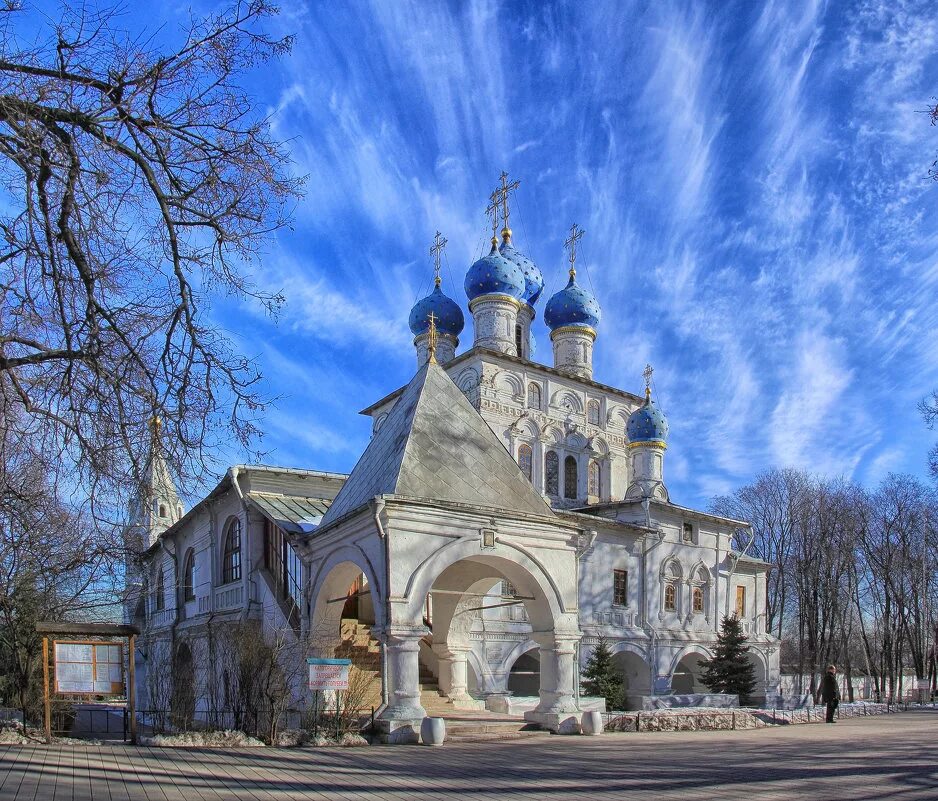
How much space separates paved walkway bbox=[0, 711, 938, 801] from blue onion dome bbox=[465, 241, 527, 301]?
75.2ft

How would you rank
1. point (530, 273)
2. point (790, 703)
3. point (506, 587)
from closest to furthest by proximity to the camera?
point (790, 703) < point (506, 587) < point (530, 273)

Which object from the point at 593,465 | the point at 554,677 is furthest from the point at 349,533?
the point at 593,465

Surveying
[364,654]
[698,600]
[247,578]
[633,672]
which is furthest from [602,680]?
[364,654]

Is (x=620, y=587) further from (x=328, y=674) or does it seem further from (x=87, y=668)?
(x=87, y=668)

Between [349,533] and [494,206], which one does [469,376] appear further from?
[349,533]

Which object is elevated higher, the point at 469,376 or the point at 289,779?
the point at 469,376

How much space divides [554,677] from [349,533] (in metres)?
3.37

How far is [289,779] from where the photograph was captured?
24.6 feet

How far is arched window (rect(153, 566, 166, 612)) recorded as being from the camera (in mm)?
24223

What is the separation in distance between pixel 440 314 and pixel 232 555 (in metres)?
16.3

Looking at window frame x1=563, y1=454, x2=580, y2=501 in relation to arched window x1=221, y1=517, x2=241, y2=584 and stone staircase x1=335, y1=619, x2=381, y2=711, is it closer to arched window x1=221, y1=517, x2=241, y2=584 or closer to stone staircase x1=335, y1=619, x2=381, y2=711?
arched window x1=221, y1=517, x2=241, y2=584

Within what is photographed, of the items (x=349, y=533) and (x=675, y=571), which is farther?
(x=675, y=571)

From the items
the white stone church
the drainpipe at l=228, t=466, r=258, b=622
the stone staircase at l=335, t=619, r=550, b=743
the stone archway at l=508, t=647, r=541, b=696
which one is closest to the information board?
the white stone church

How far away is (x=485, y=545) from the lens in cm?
1182
